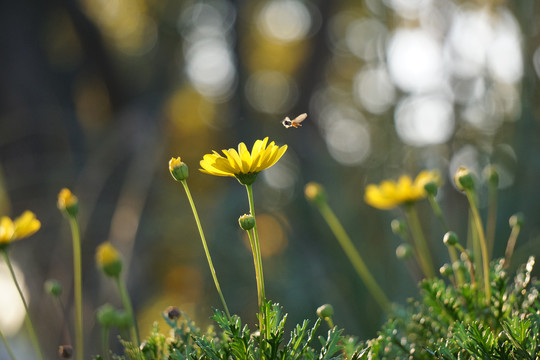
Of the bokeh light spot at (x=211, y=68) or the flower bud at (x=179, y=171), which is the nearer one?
the flower bud at (x=179, y=171)

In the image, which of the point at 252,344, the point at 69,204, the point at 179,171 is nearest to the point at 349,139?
the point at 69,204

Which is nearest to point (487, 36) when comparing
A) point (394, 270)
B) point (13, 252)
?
point (394, 270)

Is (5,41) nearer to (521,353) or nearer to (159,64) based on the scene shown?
(159,64)

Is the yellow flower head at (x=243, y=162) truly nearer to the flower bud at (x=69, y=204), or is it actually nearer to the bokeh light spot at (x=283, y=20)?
the flower bud at (x=69, y=204)

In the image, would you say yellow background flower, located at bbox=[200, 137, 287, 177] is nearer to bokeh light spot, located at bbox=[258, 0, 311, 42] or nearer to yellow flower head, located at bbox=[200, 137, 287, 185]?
yellow flower head, located at bbox=[200, 137, 287, 185]

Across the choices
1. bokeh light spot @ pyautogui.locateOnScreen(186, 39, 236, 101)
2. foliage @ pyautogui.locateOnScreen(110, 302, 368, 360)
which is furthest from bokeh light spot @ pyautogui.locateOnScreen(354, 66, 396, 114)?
foliage @ pyautogui.locateOnScreen(110, 302, 368, 360)

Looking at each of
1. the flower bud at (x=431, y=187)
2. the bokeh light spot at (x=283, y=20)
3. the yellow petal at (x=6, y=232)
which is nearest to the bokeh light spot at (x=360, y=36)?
the bokeh light spot at (x=283, y=20)
